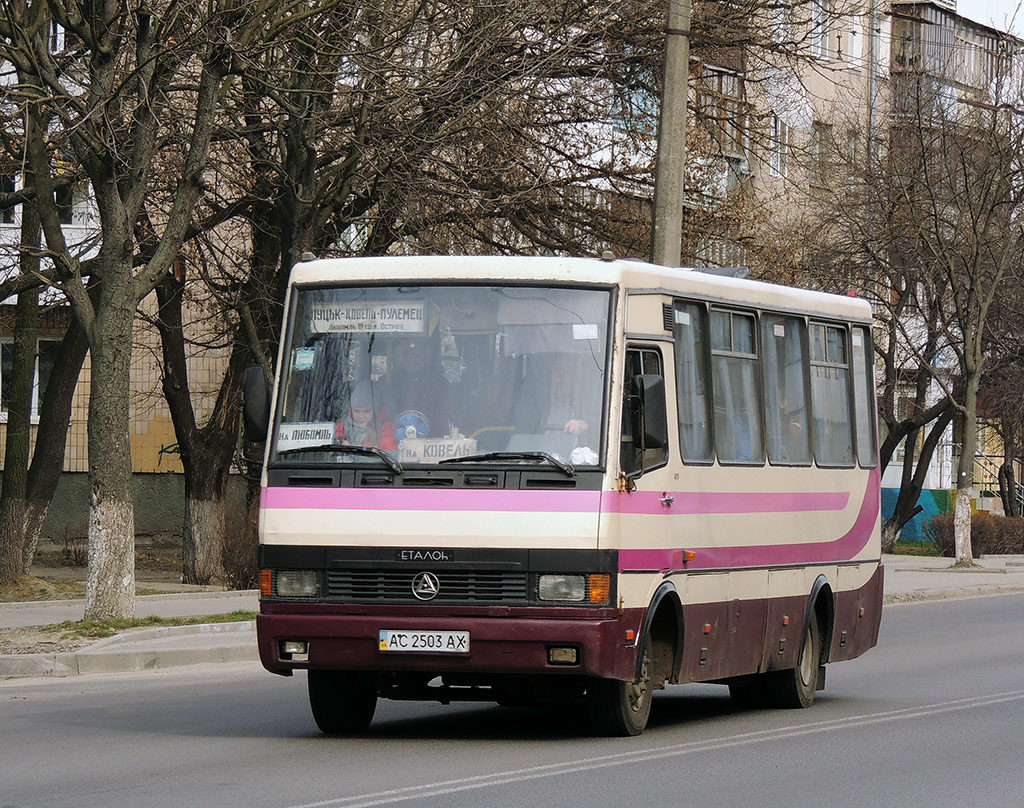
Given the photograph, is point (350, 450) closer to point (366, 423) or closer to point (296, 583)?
point (366, 423)

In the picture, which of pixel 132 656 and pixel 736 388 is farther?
pixel 132 656

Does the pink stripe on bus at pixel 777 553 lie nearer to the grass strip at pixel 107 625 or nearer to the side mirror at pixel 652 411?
the side mirror at pixel 652 411

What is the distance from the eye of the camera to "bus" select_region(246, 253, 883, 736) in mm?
9961

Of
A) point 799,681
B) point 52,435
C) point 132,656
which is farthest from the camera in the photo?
point 52,435

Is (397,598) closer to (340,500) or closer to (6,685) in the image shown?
A: (340,500)

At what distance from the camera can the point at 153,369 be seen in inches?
1326

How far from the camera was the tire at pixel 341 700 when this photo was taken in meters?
10.9

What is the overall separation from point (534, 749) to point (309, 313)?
2.83 m

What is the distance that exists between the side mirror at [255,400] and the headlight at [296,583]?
773mm

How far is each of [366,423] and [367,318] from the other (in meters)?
0.66

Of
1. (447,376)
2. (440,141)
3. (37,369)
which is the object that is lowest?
(447,376)

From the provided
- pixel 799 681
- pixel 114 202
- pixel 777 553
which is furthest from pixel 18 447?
pixel 777 553

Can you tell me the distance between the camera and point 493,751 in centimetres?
1011

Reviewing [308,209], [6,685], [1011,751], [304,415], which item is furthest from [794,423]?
[308,209]
